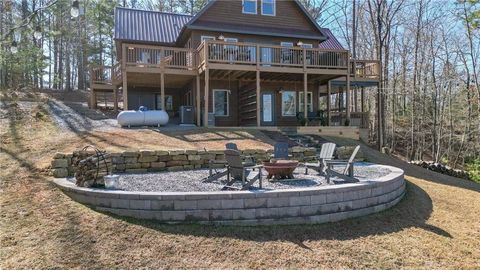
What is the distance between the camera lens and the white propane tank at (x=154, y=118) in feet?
→ 45.9

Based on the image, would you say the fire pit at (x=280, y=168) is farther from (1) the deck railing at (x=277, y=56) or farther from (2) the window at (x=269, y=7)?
(2) the window at (x=269, y=7)

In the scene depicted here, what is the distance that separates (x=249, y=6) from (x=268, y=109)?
5.39 m

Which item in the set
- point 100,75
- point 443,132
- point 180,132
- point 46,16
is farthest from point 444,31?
point 46,16

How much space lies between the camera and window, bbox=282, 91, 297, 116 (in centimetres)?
1877

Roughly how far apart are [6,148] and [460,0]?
19.3 metres

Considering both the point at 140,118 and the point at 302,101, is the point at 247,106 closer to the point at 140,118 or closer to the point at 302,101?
the point at 302,101

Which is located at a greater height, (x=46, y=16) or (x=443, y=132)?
(x=46, y=16)

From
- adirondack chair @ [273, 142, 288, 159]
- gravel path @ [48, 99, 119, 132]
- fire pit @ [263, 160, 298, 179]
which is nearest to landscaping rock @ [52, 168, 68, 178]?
fire pit @ [263, 160, 298, 179]

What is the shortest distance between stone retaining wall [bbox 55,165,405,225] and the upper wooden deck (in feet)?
31.3

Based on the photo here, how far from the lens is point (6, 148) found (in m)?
9.55

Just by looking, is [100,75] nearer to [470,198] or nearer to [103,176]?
[103,176]

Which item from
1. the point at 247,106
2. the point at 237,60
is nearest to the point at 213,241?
the point at 237,60

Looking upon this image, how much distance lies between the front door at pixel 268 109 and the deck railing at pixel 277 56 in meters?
2.04

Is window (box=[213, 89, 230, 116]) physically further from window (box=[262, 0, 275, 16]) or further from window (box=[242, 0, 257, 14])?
window (box=[262, 0, 275, 16])
